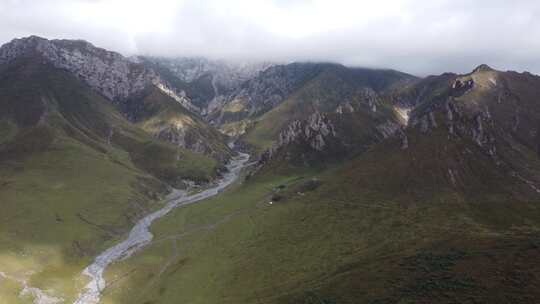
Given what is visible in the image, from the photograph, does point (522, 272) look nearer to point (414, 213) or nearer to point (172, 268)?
point (414, 213)

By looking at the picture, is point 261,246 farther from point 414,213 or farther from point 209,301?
point 414,213

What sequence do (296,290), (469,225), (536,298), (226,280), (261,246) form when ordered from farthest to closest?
(261,246)
(469,225)
(226,280)
(296,290)
(536,298)

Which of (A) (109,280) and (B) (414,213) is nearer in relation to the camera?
(A) (109,280)

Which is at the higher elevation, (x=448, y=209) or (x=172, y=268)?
(x=448, y=209)

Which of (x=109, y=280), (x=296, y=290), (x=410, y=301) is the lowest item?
(x=109, y=280)

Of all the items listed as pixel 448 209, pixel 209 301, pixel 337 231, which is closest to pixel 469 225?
pixel 448 209

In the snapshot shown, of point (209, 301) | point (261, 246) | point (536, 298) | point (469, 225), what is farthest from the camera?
point (261, 246)

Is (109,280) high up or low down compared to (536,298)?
down

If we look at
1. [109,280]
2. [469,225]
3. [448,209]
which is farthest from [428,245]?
[109,280]

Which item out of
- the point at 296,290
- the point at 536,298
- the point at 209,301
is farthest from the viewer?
the point at 209,301
